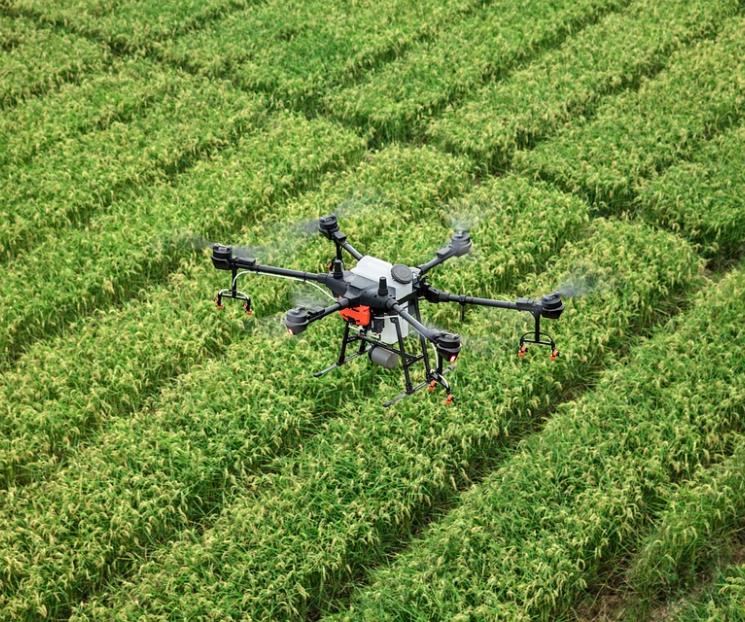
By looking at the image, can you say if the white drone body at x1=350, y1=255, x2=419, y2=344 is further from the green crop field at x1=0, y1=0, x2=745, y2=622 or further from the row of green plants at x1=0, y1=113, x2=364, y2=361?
the row of green plants at x1=0, y1=113, x2=364, y2=361

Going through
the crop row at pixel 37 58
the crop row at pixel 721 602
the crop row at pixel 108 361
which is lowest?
the crop row at pixel 721 602

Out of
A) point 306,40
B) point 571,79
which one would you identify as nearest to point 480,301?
point 571,79

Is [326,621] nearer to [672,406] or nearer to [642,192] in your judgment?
[672,406]

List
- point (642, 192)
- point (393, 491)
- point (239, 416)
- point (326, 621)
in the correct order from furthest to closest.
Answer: point (642, 192) < point (239, 416) < point (393, 491) < point (326, 621)

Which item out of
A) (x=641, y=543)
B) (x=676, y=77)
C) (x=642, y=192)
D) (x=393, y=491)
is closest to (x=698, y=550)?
(x=641, y=543)

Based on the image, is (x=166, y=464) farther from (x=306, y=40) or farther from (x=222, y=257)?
(x=306, y=40)

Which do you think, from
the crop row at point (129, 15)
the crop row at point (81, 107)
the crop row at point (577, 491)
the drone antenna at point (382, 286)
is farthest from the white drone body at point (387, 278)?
the crop row at point (129, 15)

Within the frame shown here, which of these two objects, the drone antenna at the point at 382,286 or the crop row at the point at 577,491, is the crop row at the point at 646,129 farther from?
the drone antenna at the point at 382,286

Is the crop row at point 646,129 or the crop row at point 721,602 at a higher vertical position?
the crop row at point 646,129

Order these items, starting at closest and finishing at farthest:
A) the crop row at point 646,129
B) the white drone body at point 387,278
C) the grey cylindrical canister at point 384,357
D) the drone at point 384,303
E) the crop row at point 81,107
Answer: the drone at point 384,303, the white drone body at point 387,278, the grey cylindrical canister at point 384,357, the crop row at point 646,129, the crop row at point 81,107
